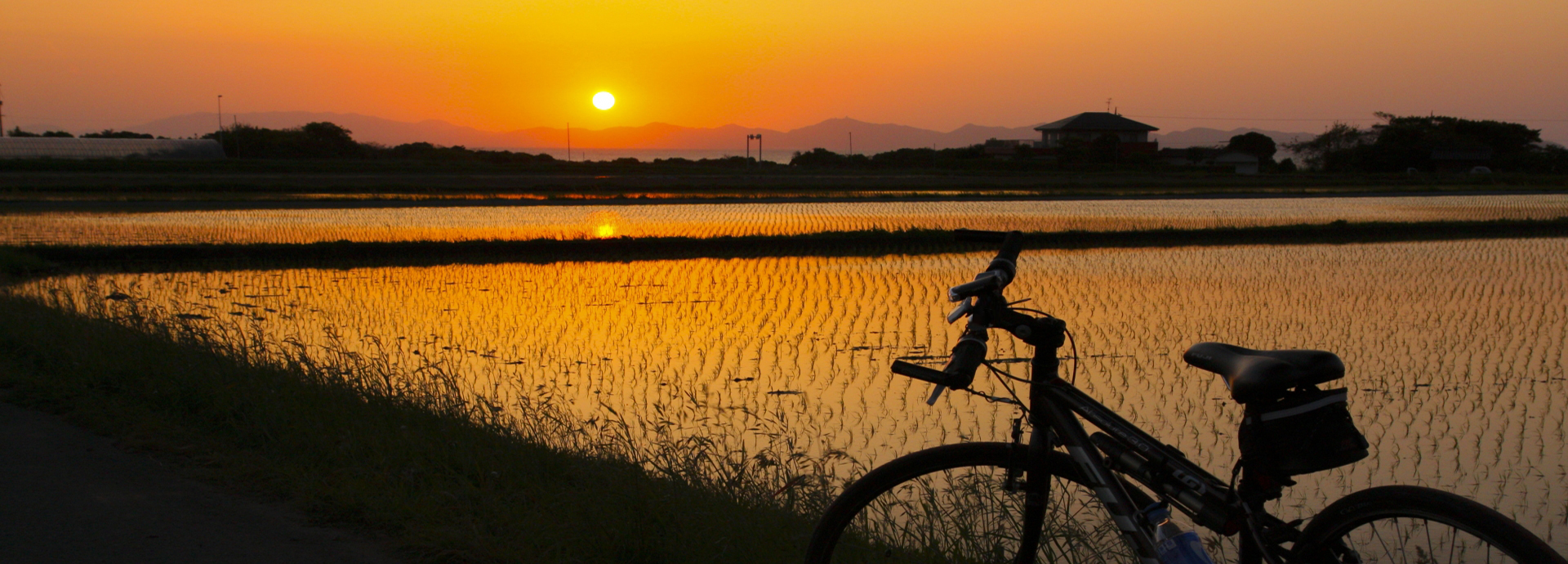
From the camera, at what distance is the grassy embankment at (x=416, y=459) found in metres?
2.83

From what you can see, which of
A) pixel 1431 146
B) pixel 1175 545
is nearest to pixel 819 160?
pixel 1431 146

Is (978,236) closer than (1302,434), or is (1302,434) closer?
(1302,434)

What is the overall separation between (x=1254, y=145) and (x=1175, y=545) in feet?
225

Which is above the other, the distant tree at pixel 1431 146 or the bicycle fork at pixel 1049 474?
the distant tree at pixel 1431 146

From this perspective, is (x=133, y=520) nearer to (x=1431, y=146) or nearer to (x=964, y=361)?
(x=964, y=361)

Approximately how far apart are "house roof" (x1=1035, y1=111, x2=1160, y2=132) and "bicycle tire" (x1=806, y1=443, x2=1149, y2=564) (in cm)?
6273

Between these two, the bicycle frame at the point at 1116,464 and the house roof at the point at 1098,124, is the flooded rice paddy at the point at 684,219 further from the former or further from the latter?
the house roof at the point at 1098,124

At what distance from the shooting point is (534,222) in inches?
673

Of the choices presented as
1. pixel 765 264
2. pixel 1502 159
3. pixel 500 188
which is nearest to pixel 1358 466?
pixel 765 264

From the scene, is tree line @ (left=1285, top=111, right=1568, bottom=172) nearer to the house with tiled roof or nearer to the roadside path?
the house with tiled roof

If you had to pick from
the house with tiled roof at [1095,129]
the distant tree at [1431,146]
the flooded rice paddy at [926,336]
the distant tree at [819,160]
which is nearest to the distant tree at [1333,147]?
the distant tree at [1431,146]

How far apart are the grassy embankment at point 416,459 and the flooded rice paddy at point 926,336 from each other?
2.02ft

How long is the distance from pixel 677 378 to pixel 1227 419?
291 centimetres

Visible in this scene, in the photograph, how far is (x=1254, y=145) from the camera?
209 feet
